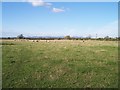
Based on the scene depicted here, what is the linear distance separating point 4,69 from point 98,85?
8860mm

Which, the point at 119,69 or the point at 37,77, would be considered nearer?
the point at 37,77

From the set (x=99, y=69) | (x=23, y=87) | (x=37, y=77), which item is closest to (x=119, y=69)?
(x=99, y=69)

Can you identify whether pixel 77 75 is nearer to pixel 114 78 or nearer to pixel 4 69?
pixel 114 78

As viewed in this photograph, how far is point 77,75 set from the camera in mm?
19391

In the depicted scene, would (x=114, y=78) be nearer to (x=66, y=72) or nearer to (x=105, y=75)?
(x=105, y=75)

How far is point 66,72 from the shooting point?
67.2 feet

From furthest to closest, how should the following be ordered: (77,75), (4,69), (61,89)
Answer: (4,69), (77,75), (61,89)

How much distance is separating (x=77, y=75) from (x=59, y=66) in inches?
157

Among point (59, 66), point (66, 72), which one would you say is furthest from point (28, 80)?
point (59, 66)

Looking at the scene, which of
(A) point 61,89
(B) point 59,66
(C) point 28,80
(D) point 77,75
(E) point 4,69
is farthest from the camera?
(B) point 59,66

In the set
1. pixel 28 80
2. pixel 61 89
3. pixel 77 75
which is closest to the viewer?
pixel 61 89

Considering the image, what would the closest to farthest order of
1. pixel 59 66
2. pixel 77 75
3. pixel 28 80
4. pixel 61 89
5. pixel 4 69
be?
pixel 61 89 < pixel 28 80 < pixel 77 75 < pixel 4 69 < pixel 59 66

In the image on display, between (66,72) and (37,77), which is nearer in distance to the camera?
(37,77)

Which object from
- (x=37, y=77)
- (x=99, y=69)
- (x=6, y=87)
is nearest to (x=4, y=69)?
(x=37, y=77)
